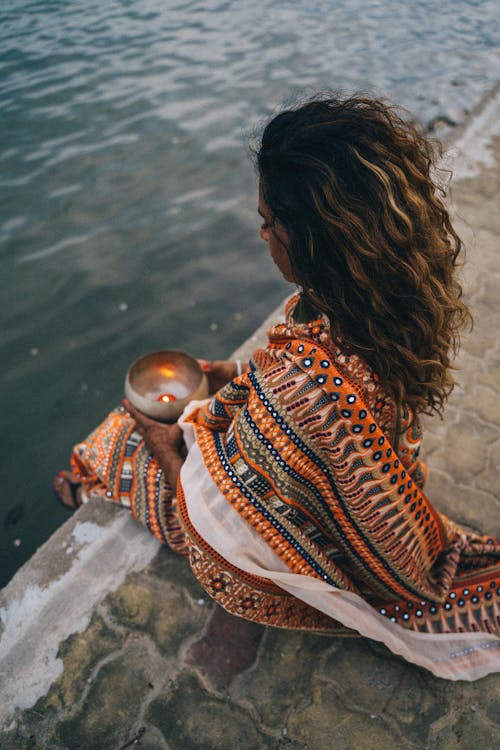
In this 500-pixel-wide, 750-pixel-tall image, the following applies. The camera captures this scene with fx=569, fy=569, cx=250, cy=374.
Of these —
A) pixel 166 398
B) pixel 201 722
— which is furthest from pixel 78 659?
pixel 166 398

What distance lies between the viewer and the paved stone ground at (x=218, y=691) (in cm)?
201

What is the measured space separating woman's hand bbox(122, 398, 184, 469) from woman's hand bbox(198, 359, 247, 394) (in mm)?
459

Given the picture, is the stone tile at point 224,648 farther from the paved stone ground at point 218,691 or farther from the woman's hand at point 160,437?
the woman's hand at point 160,437

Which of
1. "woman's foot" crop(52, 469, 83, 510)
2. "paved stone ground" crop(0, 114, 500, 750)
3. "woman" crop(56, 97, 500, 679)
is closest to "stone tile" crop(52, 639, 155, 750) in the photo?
"paved stone ground" crop(0, 114, 500, 750)

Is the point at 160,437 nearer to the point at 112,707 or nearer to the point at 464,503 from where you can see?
the point at 112,707

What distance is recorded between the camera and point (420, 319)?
5.08 feet

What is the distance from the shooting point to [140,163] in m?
6.12

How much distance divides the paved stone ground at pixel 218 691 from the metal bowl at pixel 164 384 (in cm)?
73

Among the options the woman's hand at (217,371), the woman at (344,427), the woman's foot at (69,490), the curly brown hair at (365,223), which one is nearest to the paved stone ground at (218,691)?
the woman at (344,427)

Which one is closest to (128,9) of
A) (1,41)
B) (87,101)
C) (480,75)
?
(1,41)

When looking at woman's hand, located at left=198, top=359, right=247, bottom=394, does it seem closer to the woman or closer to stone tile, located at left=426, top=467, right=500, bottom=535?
the woman

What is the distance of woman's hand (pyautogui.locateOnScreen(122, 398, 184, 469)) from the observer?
2158 mm

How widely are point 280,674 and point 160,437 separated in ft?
3.30

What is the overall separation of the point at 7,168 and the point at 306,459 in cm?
576
